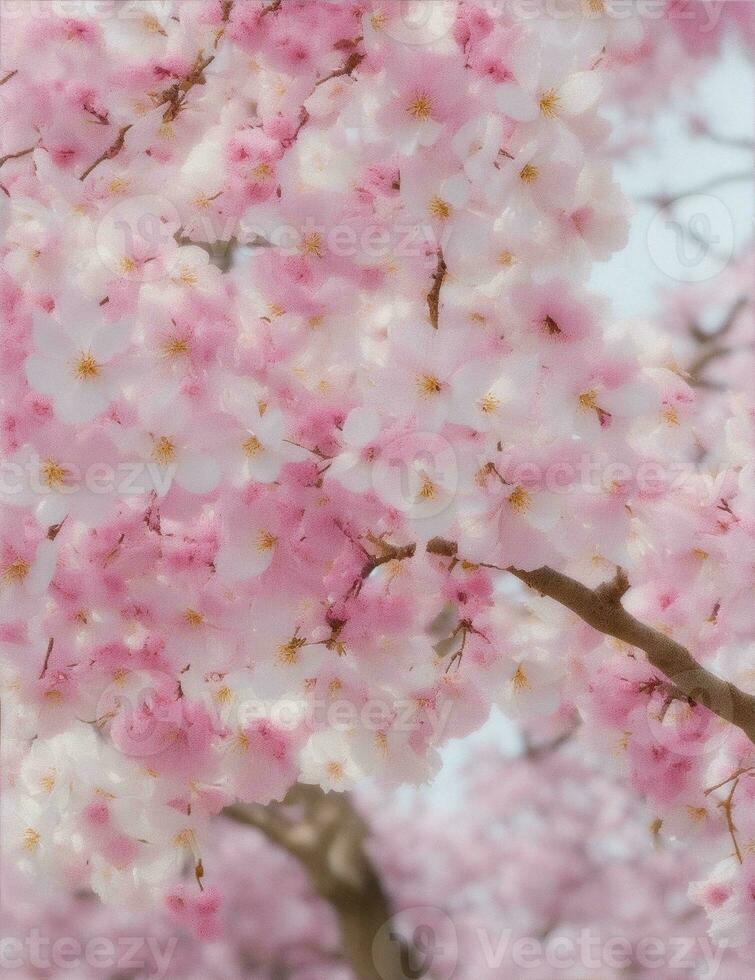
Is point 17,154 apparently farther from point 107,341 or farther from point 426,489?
point 426,489

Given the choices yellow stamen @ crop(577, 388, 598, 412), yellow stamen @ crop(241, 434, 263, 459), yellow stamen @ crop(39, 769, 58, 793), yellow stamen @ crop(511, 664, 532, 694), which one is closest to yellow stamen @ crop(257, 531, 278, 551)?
yellow stamen @ crop(241, 434, 263, 459)

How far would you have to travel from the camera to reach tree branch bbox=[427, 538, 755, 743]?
175 centimetres

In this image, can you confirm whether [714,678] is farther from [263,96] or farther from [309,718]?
[263,96]

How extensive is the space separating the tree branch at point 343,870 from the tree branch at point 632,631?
10.6 feet

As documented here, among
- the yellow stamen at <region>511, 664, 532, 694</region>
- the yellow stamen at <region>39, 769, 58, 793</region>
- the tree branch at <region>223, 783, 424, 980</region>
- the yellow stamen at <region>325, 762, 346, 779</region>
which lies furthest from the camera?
the tree branch at <region>223, 783, 424, 980</region>

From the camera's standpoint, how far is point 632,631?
177 centimetres

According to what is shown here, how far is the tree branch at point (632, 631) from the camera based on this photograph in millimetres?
1747

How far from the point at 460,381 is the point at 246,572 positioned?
0.45 m

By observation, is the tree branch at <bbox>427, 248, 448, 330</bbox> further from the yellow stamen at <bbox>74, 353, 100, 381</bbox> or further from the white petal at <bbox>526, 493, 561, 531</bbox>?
the yellow stamen at <bbox>74, 353, 100, 381</bbox>

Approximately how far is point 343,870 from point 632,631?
10.9 feet

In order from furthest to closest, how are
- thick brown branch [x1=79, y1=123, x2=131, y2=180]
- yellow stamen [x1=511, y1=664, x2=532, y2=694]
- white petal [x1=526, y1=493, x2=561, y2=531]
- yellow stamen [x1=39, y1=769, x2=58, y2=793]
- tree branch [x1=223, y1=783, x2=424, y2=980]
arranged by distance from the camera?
tree branch [x1=223, y1=783, x2=424, y2=980] < yellow stamen [x1=39, y1=769, x2=58, y2=793] < yellow stamen [x1=511, y1=664, x2=532, y2=694] < thick brown branch [x1=79, y1=123, x2=131, y2=180] < white petal [x1=526, y1=493, x2=561, y2=531]

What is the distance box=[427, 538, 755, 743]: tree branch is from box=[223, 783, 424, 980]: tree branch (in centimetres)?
322

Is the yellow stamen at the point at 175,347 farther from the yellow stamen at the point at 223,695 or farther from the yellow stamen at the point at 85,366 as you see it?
the yellow stamen at the point at 223,695

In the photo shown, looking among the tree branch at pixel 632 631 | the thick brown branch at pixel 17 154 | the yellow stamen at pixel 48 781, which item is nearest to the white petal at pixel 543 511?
the tree branch at pixel 632 631
